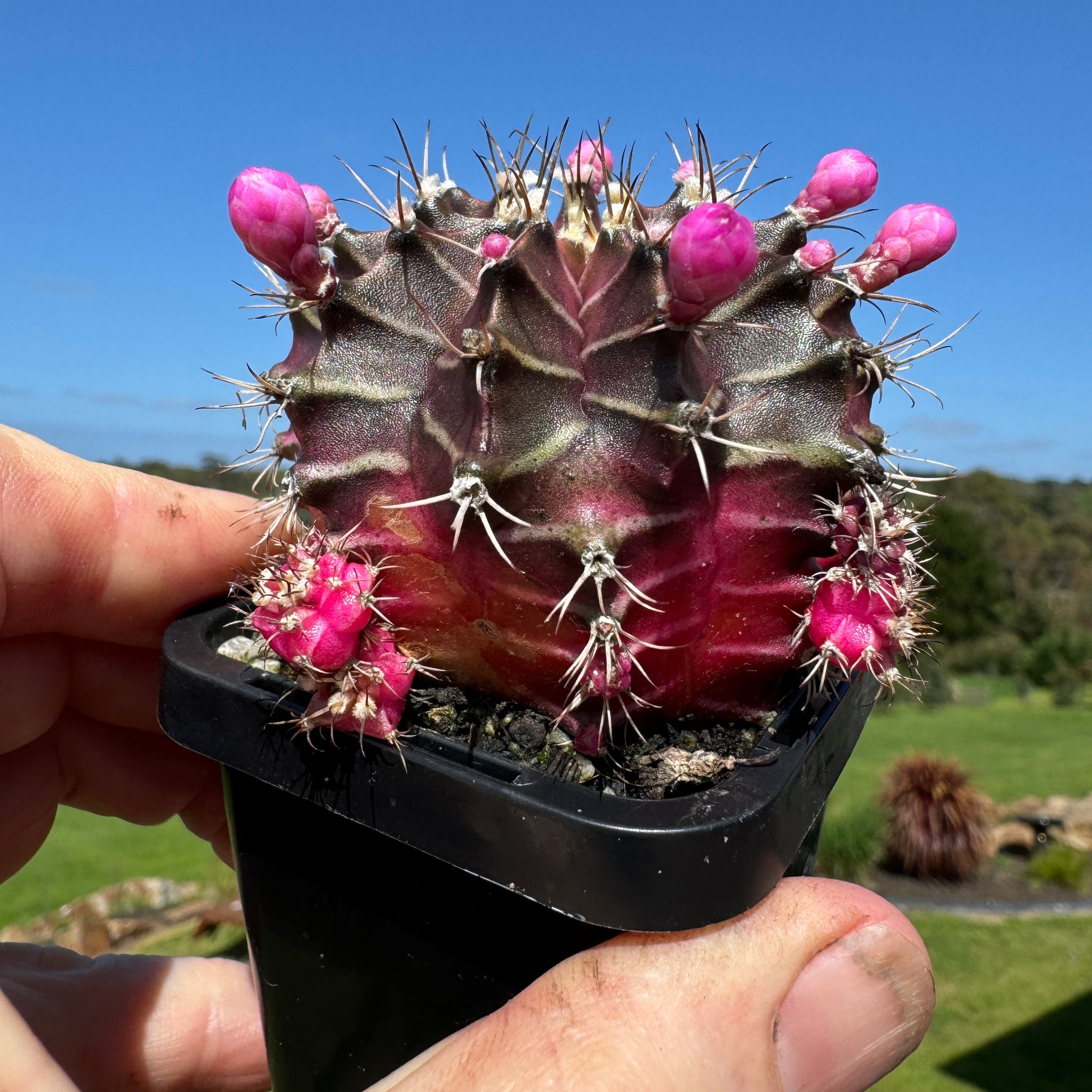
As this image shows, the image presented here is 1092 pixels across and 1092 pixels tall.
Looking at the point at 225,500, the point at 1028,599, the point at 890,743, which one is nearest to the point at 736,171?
the point at 225,500

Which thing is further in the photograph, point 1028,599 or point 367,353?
point 1028,599

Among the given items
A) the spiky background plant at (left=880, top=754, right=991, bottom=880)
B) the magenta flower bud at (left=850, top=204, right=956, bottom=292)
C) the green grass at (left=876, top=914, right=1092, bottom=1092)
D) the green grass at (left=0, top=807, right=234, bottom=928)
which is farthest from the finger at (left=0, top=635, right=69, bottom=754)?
the spiky background plant at (left=880, top=754, right=991, bottom=880)

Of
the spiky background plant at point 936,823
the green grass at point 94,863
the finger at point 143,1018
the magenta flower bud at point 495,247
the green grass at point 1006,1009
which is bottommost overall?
the green grass at point 94,863

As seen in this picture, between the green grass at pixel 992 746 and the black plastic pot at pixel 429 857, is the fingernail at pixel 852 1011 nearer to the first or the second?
the black plastic pot at pixel 429 857

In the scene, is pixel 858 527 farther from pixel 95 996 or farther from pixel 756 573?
pixel 95 996

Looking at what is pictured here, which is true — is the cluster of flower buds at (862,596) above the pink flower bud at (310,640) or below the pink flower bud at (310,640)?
above

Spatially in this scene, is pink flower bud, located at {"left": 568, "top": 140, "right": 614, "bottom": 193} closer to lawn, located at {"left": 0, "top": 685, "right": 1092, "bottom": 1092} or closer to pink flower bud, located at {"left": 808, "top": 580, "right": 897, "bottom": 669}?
pink flower bud, located at {"left": 808, "top": 580, "right": 897, "bottom": 669}

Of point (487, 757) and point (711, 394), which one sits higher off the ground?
point (711, 394)

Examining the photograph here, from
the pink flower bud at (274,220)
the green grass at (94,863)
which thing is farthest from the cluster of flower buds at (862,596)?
the green grass at (94,863)
